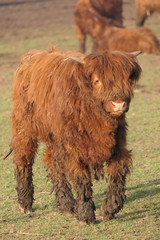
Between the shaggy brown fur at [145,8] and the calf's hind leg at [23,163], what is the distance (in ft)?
46.8

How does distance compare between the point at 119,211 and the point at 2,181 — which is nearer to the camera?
the point at 119,211

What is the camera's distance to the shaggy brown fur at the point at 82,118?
6.40m

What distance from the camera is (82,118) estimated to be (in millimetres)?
6535

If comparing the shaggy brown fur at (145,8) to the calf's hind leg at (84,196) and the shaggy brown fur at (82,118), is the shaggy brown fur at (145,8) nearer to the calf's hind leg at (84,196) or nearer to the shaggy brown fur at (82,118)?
the shaggy brown fur at (82,118)

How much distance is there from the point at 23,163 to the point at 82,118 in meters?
1.12

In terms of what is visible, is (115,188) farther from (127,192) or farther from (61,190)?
(127,192)

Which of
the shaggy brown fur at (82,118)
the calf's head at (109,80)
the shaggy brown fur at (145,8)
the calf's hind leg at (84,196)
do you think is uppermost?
the calf's head at (109,80)

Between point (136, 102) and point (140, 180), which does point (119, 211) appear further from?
point (136, 102)

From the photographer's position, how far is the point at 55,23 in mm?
23703

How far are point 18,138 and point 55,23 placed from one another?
1663 centimetres

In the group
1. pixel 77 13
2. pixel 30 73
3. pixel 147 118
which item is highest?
pixel 30 73

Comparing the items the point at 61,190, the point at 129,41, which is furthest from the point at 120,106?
the point at 129,41

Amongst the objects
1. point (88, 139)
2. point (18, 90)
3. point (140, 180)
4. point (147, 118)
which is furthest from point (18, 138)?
point (147, 118)

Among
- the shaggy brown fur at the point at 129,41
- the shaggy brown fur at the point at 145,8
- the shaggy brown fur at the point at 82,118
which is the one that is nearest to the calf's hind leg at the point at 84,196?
the shaggy brown fur at the point at 82,118
